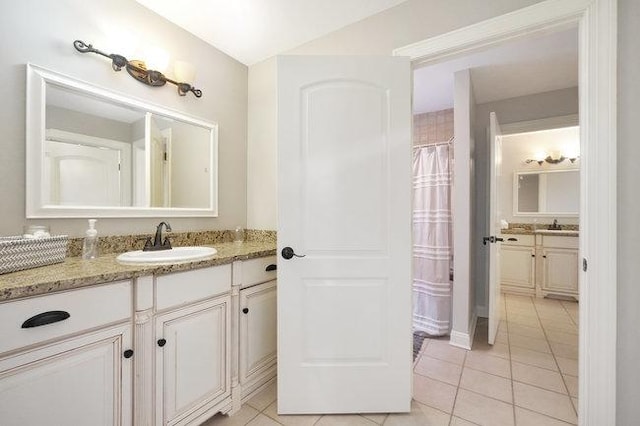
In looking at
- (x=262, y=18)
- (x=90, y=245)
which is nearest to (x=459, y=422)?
(x=90, y=245)

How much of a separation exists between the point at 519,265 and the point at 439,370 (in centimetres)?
268

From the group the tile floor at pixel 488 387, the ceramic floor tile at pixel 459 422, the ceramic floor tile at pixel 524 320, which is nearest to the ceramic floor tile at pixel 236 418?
the tile floor at pixel 488 387

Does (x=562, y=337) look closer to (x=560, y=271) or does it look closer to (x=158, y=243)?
(x=560, y=271)

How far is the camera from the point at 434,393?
1.74m

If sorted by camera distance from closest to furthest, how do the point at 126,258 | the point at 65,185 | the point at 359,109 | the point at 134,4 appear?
the point at 126,258 → the point at 65,185 → the point at 359,109 → the point at 134,4

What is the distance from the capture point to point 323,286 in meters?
1.55

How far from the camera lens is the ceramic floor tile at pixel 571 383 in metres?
1.73

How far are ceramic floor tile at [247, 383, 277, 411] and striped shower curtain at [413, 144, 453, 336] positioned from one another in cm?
160

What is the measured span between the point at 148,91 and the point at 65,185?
75 cm

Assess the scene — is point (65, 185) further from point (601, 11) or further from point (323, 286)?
point (601, 11)

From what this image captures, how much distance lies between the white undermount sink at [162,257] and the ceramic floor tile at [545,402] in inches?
81.5

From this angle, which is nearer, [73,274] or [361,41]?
[73,274]

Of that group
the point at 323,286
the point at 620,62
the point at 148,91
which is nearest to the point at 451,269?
the point at 323,286

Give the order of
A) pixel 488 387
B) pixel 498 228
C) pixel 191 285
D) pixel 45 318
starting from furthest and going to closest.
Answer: pixel 498 228 → pixel 488 387 → pixel 191 285 → pixel 45 318
